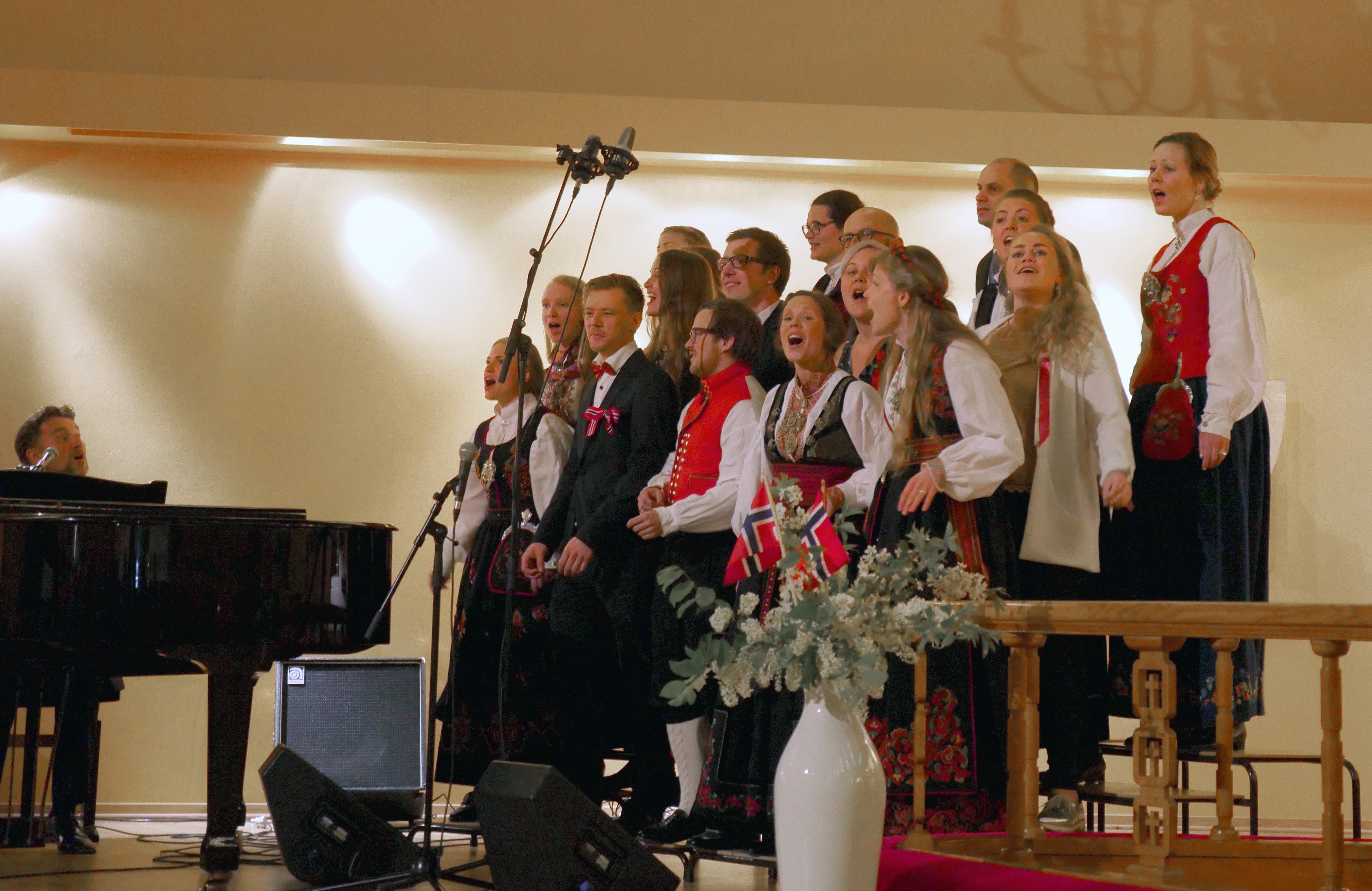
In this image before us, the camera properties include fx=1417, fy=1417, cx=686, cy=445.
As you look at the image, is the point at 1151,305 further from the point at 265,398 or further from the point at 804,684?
the point at 265,398

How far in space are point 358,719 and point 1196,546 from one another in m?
2.88

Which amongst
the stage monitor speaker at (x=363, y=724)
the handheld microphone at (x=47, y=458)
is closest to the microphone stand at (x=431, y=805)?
the stage monitor speaker at (x=363, y=724)

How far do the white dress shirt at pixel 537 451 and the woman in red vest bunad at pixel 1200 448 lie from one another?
169 cm

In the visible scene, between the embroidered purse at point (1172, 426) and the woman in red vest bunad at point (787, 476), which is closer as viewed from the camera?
the woman in red vest bunad at point (787, 476)

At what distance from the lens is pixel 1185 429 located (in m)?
3.48

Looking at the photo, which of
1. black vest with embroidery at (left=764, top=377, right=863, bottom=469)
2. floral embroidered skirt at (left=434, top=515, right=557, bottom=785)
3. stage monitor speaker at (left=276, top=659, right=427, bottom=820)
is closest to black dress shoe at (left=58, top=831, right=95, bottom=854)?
stage monitor speaker at (left=276, top=659, right=427, bottom=820)

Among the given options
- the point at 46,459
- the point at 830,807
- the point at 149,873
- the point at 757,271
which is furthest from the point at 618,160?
the point at 46,459

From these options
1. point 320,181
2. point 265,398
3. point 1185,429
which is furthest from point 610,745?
point 320,181

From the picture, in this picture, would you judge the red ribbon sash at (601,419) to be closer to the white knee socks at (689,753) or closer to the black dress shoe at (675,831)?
the white knee socks at (689,753)

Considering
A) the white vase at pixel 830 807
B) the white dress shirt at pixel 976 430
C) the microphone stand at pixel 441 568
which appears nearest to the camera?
the white vase at pixel 830 807

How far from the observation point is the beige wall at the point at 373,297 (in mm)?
6121

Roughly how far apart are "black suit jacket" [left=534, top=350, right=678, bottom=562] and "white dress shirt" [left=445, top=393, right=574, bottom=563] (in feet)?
0.37

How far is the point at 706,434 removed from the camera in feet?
Answer: 12.6

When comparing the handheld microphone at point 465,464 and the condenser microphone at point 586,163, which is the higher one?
the condenser microphone at point 586,163
